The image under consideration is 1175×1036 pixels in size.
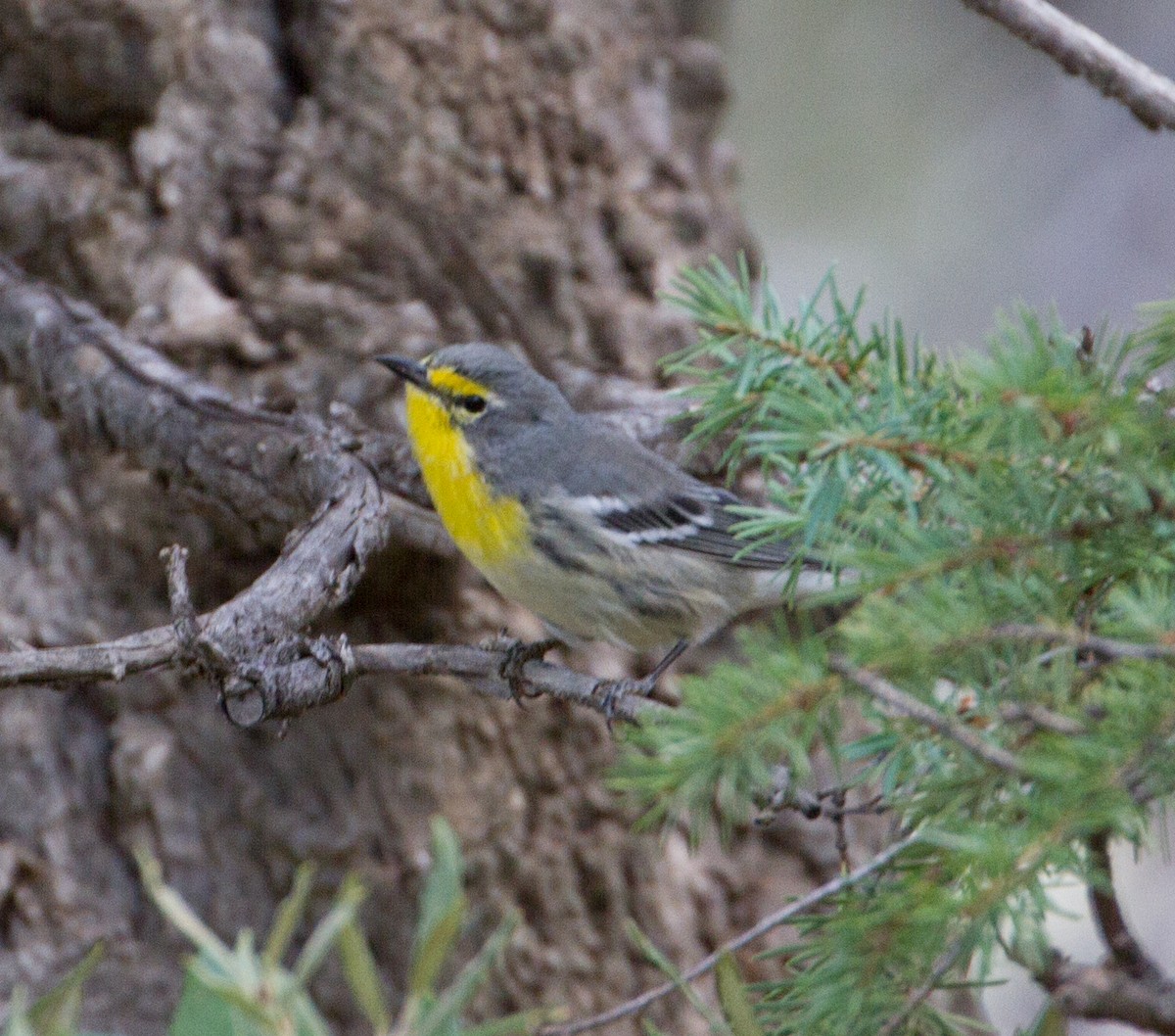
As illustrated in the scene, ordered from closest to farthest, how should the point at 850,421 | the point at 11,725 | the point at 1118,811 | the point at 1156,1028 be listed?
the point at 1118,811
the point at 1156,1028
the point at 850,421
the point at 11,725

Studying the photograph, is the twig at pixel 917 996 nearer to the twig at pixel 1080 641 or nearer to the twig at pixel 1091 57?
the twig at pixel 1080 641

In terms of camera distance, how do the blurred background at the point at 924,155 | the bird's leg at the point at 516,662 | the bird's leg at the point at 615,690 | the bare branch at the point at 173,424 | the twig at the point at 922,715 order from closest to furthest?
the twig at the point at 922,715, the bird's leg at the point at 615,690, the bird's leg at the point at 516,662, the bare branch at the point at 173,424, the blurred background at the point at 924,155

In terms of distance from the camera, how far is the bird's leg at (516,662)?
208cm

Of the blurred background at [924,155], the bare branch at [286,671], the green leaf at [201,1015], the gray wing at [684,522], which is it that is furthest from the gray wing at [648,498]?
the blurred background at [924,155]

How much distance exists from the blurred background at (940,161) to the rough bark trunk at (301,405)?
7.68 ft

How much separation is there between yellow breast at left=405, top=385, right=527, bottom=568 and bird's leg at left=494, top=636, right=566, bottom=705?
19cm

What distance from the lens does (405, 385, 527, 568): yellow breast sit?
247 centimetres

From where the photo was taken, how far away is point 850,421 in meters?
1.34

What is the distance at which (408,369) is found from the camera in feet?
8.04

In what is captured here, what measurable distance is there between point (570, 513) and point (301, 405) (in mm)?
562

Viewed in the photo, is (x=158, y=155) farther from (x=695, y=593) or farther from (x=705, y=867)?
(x=705, y=867)

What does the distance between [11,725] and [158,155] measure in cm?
113

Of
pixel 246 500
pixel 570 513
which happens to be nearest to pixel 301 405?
pixel 246 500

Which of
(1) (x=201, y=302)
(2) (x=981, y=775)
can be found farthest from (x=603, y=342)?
(2) (x=981, y=775)
